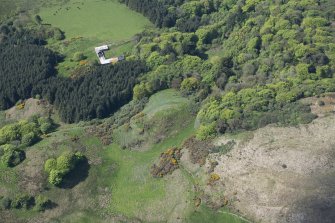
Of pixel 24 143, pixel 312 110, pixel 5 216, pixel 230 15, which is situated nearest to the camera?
pixel 5 216

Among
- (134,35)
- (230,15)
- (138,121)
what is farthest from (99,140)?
(230,15)

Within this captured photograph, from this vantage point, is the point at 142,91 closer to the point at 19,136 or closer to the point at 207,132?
the point at 207,132

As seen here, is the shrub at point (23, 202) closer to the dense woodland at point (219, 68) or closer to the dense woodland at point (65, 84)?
the dense woodland at point (65, 84)

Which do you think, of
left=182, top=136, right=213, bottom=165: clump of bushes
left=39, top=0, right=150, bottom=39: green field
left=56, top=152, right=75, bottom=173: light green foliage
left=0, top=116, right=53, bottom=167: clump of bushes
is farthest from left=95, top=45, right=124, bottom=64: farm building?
left=182, top=136, right=213, bottom=165: clump of bushes

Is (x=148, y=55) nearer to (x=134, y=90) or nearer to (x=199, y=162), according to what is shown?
(x=134, y=90)

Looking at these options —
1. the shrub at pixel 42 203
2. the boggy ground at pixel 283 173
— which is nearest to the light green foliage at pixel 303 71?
the boggy ground at pixel 283 173

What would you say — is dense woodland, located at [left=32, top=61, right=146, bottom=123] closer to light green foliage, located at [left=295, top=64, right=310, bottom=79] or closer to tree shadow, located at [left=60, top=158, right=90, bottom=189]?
tree shadow, located at [left=60, top=158, right=90, bottom=189]
